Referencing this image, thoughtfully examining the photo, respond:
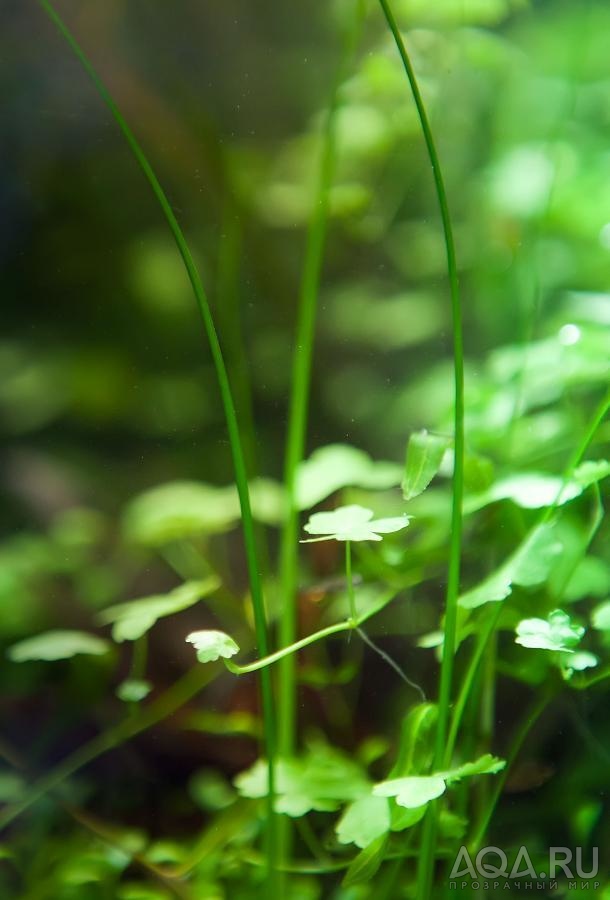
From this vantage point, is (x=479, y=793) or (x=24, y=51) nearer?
(x=479, y=793)

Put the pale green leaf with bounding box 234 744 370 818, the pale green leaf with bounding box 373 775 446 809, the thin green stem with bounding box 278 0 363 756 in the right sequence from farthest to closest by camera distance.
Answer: the thin green stem with bounding box 278 0 363 756
the pale green leaf with bounding box 234 744 370 818
the pale green leaf with bounding box 373 775 446 809

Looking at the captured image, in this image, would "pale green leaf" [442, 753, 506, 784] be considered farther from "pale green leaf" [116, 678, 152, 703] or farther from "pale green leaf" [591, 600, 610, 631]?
"pale green leaf" [116, 678, 152, 703]

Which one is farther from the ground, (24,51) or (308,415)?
(24,51)

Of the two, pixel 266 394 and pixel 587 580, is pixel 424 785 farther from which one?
pixel 266 394

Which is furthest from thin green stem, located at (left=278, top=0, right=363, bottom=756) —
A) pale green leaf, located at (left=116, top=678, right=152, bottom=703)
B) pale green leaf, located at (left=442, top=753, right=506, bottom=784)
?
pale green leaf, located at (left=442, top=753, right=506, bottom=784)

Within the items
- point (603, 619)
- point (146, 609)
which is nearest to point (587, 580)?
point (603, 619)

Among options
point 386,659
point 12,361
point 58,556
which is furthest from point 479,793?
point 12,361

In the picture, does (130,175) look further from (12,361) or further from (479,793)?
(479,793)

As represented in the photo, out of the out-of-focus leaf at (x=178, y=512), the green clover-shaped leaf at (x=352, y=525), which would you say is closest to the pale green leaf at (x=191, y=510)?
the out-of-focus leaf at (x=178, y=512)
